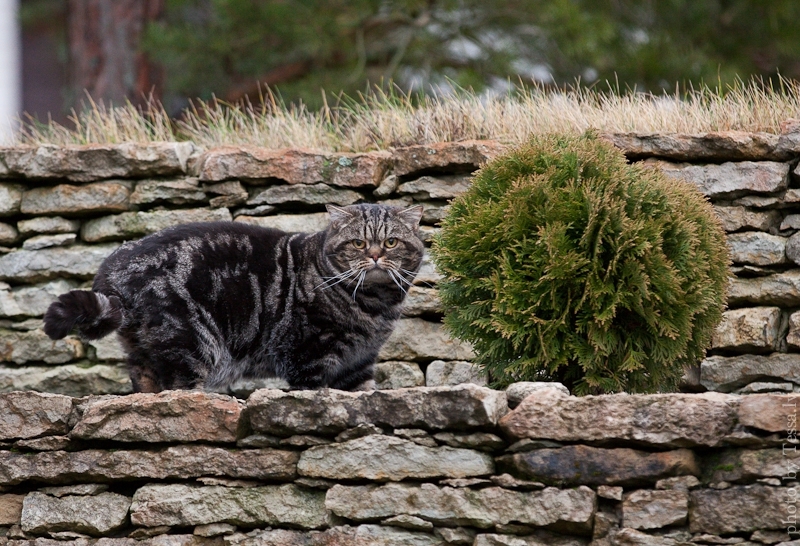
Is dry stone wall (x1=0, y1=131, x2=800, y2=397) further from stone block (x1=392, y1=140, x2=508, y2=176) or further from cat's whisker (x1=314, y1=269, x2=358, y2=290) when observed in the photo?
cat's whisker (x1=314, y1=269, x2=358, y2=290)

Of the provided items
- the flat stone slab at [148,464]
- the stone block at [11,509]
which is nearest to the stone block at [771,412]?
the flat stone slab at [148,464]

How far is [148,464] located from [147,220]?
2.67 metres

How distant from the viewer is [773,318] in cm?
577

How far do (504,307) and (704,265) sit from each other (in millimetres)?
981

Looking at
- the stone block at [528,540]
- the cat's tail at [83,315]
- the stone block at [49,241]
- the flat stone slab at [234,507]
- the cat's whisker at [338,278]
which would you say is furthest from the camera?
the stone block at [49,241]

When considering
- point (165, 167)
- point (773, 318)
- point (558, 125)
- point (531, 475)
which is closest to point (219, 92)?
point (165, 167)

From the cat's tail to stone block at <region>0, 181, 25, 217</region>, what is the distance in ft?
7.15

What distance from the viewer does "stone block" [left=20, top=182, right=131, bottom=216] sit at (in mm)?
6730

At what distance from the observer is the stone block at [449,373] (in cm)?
602

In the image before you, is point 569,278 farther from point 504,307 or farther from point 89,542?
point 89,542

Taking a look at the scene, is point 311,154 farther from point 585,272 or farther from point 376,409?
point 376,409

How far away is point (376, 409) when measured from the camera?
4.22 metres

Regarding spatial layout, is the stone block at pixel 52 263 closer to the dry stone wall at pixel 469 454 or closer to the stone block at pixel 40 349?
the stone block at pixel 40 349

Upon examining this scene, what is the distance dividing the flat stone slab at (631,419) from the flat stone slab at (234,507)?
96 centimetres
